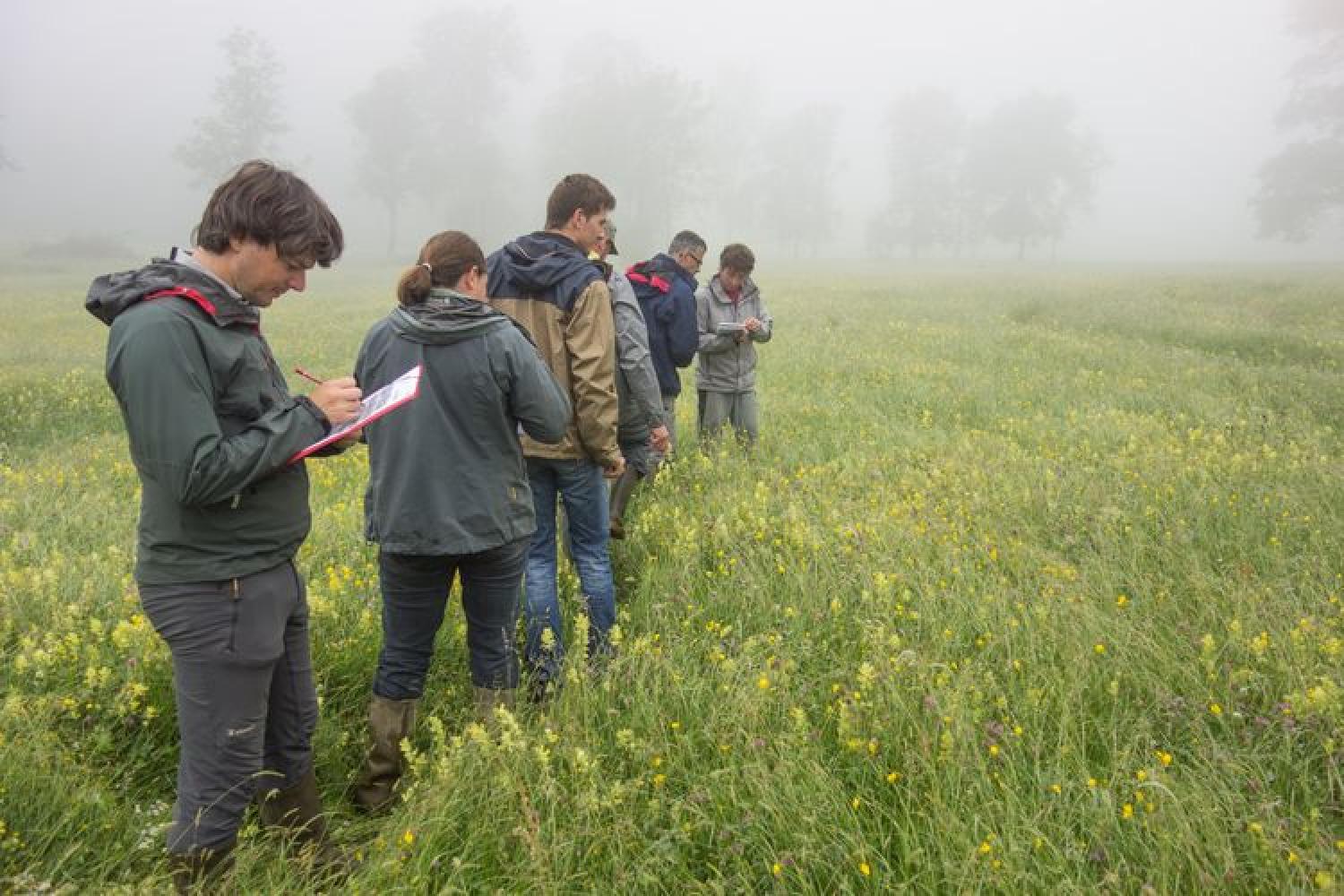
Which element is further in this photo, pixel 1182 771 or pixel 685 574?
pixel 685 574

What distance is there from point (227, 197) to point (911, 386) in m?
8.83

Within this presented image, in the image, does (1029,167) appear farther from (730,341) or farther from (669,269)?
(669,269)

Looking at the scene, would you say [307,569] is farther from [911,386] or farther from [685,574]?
[911,386]

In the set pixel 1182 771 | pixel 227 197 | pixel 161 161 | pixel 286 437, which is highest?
pixel 161 161

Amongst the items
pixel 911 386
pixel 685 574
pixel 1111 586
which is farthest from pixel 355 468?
pixel 911 386

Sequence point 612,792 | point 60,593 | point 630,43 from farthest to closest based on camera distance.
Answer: point 630,43 < point 60,593 < point 612,792

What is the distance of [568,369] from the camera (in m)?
3.67

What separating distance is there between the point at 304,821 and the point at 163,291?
1856 millimetres

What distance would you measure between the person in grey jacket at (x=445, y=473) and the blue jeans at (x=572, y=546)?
2.07 ft

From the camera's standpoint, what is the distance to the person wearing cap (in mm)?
1866

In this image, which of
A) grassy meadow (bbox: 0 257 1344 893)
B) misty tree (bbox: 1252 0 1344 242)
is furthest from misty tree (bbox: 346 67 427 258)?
grassy meadow (bbox: 0 257 1344 893)

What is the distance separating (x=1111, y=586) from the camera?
12.8 ft

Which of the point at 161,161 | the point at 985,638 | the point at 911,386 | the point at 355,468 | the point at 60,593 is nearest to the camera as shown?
the point at 985,638

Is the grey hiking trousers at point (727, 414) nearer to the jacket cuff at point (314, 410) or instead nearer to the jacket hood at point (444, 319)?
the jacket hood at point (444, 319)
